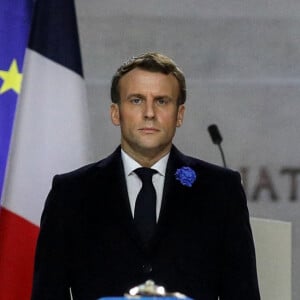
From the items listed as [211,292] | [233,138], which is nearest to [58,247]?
[211,292]

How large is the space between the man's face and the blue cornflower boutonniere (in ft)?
0.28

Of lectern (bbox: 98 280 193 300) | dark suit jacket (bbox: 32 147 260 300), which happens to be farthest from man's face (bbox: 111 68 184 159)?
lectern (bbox: 98 280 193 300)

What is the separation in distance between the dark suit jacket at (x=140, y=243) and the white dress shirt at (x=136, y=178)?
15 mm

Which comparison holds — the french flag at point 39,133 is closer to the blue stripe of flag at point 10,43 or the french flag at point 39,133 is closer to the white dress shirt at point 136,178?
the blue stripe of flag at point 10,43

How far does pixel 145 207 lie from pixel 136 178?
7 cm

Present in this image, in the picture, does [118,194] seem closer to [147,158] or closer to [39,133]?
[147,158]

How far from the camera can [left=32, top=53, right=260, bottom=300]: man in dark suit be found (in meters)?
1.99

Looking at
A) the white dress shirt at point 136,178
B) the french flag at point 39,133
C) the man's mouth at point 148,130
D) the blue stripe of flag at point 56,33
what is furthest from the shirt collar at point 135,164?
the blue stripe of flag at point 56,33

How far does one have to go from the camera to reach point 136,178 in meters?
2.08

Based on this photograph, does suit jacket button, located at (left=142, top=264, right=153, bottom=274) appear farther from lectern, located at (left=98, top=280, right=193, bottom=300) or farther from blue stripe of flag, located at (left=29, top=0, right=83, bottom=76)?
blue stripe of flag, located at (left=29, top=0, right=83, bottom=76)

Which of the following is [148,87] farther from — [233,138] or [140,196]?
[233,138]

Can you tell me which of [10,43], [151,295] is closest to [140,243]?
[151,295]

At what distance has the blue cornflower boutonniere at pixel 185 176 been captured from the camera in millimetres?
2082

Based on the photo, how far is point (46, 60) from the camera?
9.05ft
